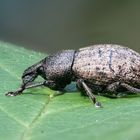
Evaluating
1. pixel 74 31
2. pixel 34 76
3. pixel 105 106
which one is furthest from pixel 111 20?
pixel 105 106

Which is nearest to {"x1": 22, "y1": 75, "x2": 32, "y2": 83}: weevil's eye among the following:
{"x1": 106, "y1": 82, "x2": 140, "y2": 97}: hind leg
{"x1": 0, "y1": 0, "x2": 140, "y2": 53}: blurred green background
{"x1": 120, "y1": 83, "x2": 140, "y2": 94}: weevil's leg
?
{"x1": 106, "y1": 82, "x2": 140, "y2": 97}: hind leg

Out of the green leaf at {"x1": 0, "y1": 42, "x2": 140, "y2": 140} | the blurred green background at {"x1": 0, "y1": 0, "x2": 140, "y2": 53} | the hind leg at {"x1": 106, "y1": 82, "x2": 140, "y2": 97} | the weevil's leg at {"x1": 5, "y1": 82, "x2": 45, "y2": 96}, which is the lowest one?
the blurred green background at {"x1": 0, "y1": 0, "x2": 140, "y2": 53}

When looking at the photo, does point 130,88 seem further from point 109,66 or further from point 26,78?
point 26,78

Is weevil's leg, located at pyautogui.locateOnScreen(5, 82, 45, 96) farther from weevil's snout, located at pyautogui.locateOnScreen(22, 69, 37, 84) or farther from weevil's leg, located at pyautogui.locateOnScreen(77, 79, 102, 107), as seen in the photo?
weevil's leg, located at pyautogui.locateOnScreen(77, 79, 102, 107)

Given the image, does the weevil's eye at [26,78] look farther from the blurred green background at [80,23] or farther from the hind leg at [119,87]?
the blurred green background at [80,23]

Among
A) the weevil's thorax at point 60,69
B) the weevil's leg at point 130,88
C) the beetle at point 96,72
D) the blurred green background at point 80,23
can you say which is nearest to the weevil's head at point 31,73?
the beetle at point 96,72

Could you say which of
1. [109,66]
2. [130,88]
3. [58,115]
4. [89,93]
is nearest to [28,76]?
[89,93]
